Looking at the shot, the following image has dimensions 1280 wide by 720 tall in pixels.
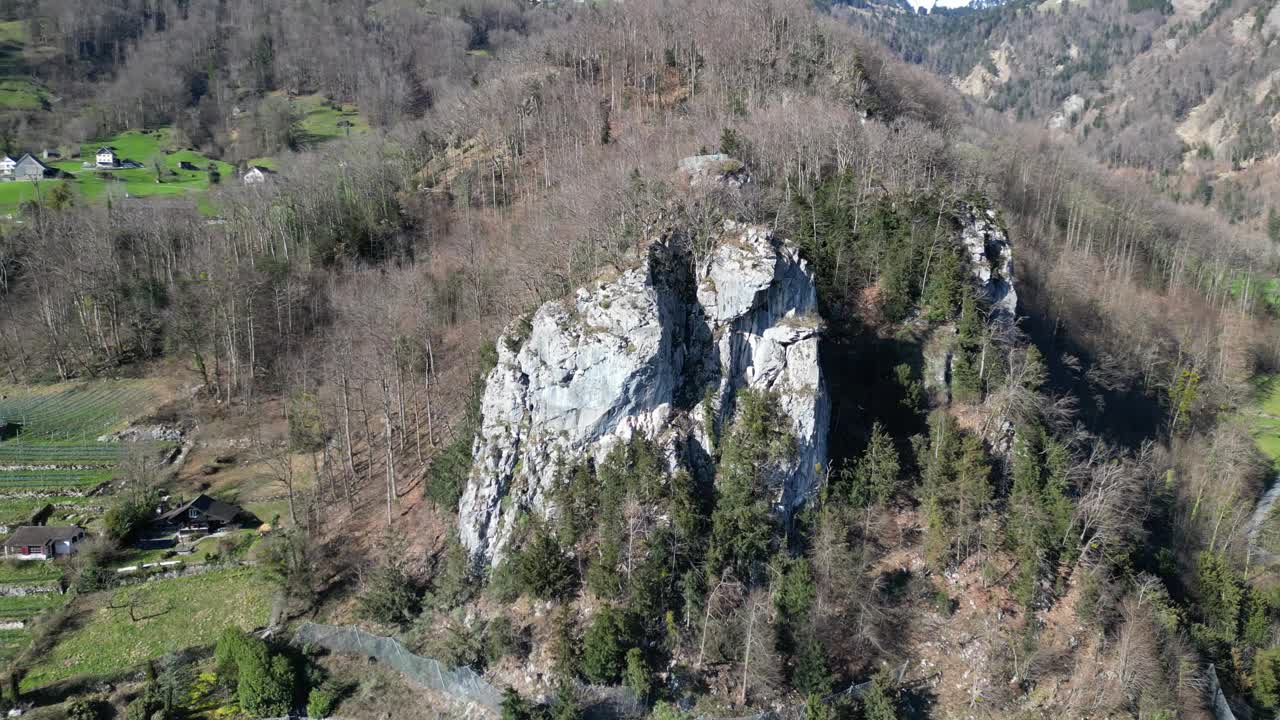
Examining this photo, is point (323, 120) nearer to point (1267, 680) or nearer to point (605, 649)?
point (605, 649)

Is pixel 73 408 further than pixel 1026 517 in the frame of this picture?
Yes

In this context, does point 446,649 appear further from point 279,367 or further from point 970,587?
point 279,367

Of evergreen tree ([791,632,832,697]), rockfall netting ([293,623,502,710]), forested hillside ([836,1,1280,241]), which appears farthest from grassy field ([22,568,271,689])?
forested hillside ([836,1,1280,241])

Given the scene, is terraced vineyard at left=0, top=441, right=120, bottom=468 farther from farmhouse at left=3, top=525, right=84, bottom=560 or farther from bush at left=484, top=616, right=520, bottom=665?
bush at left=484, top=616, right=520, bottom=665

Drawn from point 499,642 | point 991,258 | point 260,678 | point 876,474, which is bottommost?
point 260,678

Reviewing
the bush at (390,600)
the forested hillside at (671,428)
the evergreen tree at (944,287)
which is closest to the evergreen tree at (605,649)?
the forested hillside at (671,428)

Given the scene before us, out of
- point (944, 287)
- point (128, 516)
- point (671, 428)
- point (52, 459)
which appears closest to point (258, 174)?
point (52, 459)
